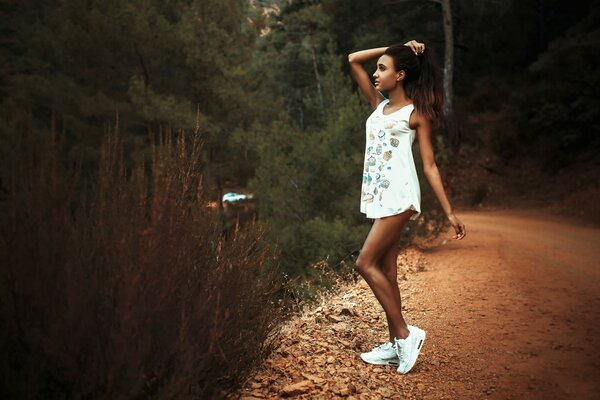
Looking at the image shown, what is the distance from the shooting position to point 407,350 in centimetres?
370

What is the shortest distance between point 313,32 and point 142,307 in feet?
87.2

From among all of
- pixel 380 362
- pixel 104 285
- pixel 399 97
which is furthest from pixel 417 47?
pixel 104 285

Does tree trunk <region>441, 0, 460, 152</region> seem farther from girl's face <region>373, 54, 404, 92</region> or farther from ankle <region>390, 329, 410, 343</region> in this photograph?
ankle <region>390, 329, 410, 343</region>

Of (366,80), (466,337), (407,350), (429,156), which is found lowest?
(466,337)

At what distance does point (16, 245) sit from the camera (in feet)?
7.66

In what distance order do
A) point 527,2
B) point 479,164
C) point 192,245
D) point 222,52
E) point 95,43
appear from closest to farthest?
point 192,245
point 95,43
point 222,52
point 479,164
point 527,2

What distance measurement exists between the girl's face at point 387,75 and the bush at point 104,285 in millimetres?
1405

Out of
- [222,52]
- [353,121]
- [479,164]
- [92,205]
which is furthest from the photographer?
[479,164]

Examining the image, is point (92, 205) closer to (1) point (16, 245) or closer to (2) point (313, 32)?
(1) point (16, 245)

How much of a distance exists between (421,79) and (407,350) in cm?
182

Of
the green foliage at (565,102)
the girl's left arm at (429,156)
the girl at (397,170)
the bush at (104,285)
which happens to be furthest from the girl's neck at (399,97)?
the green foliage at (565,102)

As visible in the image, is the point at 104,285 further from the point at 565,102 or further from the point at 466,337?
the point at 565,102

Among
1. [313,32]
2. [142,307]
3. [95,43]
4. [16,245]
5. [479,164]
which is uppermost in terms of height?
[313,32]

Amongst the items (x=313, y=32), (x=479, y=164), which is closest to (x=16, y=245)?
(x=479, y=164)
